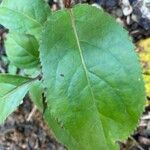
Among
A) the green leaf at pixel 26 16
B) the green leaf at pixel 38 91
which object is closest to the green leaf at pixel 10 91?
the green leaf at pixel 38 91

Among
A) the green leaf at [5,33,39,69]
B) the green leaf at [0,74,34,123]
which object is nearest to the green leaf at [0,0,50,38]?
the green leaf at [5,33,39,69]

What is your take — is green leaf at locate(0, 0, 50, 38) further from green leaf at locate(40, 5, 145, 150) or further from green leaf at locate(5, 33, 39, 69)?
green leaf at locate(40, 5, 145, 150)

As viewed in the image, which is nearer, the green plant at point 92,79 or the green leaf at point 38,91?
the green plant at point 92,79

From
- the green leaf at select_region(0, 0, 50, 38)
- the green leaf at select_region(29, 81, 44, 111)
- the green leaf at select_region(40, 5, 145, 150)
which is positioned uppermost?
the green leaf at select_region(0, 0, 50, 38)

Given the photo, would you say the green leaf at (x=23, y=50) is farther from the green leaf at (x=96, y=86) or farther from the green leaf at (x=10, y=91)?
the green leaf at (x=96, y=86)

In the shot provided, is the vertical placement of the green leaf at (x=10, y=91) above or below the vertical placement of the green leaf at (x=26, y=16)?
below
